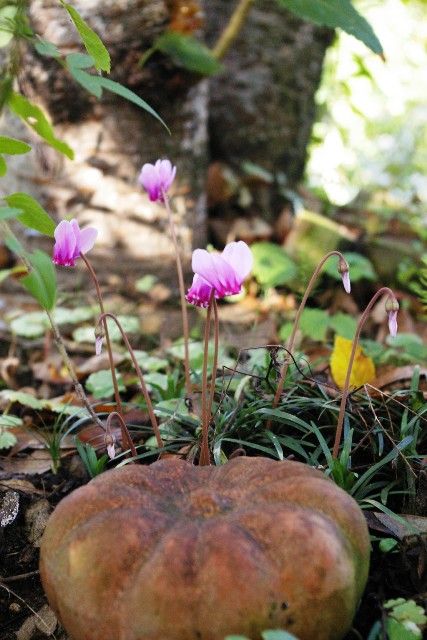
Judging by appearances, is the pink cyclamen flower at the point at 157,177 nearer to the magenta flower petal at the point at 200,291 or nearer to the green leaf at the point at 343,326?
the magenta flower petal at the point at 200,291

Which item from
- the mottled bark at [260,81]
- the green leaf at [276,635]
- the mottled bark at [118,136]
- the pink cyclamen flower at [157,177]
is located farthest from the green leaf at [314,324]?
the green leaf at [276,635]

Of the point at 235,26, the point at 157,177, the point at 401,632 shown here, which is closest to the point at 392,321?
the point at 401,632

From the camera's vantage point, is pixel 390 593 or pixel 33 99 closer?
pixel 390 593

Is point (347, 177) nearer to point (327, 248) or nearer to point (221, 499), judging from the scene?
point (327, 248)

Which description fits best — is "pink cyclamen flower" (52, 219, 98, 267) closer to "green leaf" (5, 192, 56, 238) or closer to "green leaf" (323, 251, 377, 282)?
"green leaf" (5, 192, 56, 238)

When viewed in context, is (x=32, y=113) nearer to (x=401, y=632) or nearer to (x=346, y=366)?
(x=346, y=366)

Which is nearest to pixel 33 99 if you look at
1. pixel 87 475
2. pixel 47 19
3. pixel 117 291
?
pixel 47 19
